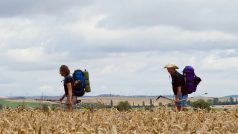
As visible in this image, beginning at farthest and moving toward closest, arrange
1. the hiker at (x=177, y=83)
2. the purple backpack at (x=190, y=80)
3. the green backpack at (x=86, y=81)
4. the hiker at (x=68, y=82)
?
the green backpack at (x=86, y=81) < the purple backpack at (x=190, y=80) < the hiker at (x=177, y=83) < the hiker at (x=68, y=82)

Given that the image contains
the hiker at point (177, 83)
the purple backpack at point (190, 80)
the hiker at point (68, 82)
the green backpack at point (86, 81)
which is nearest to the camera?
the hiker at point (68, 82)

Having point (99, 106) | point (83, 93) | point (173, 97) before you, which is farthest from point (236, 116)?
point (83, 93)

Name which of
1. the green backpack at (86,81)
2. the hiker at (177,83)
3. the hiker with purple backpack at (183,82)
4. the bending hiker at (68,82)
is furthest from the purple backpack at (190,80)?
the bending hiker at (68,82)

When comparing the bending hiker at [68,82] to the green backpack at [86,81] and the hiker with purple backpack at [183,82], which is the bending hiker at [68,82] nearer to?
the green backpack at [86,81]

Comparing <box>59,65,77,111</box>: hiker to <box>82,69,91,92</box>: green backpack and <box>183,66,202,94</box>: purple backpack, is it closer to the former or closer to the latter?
<box>82,69,91,92</box>: green backpack

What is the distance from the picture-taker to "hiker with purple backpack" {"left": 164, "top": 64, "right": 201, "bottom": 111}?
16.9 m

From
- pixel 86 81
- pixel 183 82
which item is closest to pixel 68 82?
pixel 86 81

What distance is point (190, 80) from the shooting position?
17.3 m

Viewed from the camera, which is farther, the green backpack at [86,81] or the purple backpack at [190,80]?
the green backpack at [86,81]

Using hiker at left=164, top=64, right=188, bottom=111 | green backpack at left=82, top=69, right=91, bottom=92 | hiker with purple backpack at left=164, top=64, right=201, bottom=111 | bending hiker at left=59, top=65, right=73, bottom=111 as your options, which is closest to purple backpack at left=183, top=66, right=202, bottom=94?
hiker with purple backpack at left=164, top=64, right=201, bottom=111

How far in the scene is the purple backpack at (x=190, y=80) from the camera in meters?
17.2

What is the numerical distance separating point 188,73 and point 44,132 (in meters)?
10.4

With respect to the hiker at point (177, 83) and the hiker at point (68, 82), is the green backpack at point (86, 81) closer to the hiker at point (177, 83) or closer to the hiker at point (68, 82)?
the hiker at point (68, 82)

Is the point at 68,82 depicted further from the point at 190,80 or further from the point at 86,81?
the point at 190,80
